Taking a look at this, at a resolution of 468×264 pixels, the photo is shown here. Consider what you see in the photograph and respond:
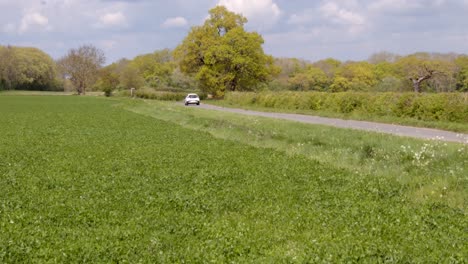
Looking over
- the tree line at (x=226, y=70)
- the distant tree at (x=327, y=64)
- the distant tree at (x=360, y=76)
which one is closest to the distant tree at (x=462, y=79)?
the tree line at (x=226, y=70)

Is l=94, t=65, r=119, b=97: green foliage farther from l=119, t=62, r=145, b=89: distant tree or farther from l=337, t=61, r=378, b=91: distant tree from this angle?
l=337, t=61, r=378, b=91: distant tree

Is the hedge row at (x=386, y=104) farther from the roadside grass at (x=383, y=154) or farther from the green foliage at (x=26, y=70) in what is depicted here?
the green foliage at (x=26, y=70)

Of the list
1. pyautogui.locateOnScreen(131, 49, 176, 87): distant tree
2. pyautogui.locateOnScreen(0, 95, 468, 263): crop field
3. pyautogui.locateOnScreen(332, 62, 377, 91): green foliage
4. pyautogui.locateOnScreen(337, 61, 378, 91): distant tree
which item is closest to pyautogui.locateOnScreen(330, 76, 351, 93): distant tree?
pyautogui.locateOnScreen(332, 62, 377, 91): green foliage

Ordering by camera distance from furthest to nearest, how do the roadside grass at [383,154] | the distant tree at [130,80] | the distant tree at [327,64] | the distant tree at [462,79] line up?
the distant tree at [327,64]
the distant tree at [130,80]
the distant tree at [462,79]
the roadside grass at [383,154]

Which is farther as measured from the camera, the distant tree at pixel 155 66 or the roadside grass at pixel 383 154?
the distant tree at pixel 155 66

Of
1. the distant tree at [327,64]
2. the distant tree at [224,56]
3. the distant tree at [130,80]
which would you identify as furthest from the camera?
the distant tree at [327,64]

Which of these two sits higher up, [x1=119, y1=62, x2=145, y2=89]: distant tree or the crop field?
[x1=119, y1=62, x2=145, y2=89]: distant tree

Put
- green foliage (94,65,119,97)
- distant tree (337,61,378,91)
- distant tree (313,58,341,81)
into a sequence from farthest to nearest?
distant tree (313,58,341,81), green foliage (94,65,119,97), distant tree (337,61,378,91)

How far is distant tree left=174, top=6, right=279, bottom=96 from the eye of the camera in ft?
281

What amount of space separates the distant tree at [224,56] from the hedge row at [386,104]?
1197 inches

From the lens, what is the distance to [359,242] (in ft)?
27.8

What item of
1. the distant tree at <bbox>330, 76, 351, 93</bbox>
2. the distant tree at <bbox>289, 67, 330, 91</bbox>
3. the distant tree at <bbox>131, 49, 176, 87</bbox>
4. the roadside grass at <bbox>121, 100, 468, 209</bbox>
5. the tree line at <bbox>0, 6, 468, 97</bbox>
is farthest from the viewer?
the distant tree at <bbox>131, 49, 176, 87</bbox>

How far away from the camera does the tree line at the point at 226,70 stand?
70475mm

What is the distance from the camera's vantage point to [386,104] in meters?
37.7
